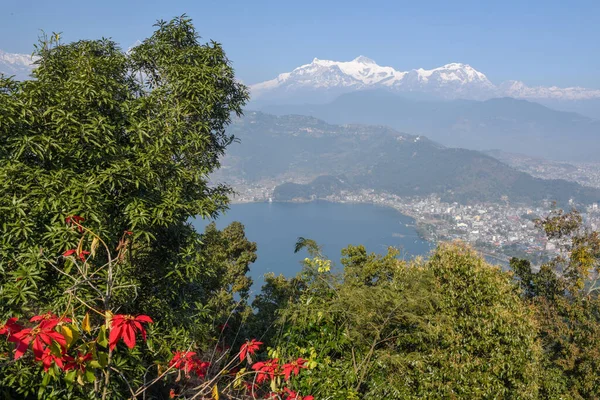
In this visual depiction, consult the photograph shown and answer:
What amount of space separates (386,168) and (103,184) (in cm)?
15566

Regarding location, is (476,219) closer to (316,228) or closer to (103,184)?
(316,228)

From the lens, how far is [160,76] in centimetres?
514

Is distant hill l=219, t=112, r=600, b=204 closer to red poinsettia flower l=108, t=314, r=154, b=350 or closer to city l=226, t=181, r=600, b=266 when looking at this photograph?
city l=226, t=181, r=600, b=266

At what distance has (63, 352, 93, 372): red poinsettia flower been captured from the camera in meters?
1.66

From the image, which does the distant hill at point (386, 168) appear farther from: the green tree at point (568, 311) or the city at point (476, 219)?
the green tree at point (568, 311)

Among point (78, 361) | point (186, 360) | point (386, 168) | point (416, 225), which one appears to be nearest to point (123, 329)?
point (78, 361)

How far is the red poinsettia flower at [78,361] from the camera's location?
1.66 meters

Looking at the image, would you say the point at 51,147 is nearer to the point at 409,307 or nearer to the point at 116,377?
the point at 116,377

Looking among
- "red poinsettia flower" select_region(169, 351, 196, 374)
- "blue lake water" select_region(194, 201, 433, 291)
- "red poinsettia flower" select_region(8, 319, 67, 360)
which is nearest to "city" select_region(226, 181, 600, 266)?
"blue lake water" select_region(194, 201, 433, 291)

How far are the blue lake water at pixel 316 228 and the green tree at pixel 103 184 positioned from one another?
45.1 m

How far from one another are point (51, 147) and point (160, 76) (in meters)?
2.41

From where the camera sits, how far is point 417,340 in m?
4.93

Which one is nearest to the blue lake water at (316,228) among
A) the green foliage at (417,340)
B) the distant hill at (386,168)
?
the distant hill at (386,168)

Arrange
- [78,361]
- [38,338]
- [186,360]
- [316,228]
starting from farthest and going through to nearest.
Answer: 1. [316,228]
2. [186,360]
3. [78,361]
4. [38,338]
